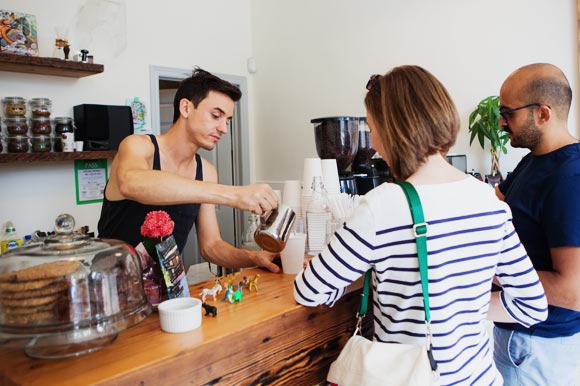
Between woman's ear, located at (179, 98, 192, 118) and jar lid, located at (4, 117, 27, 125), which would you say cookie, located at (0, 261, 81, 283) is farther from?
jar lid, located at (4, 117, 27, 125)

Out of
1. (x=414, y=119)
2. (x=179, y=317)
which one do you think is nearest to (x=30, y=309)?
(x=179, y=317)

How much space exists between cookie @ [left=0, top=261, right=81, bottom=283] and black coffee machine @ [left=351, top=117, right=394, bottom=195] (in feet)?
5.71

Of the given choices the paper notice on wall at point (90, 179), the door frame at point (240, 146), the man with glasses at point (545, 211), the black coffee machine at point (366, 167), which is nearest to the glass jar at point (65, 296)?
the man with glasses at point (545, 211)

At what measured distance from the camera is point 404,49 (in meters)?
3.30

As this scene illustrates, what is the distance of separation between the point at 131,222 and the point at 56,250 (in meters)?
0.90

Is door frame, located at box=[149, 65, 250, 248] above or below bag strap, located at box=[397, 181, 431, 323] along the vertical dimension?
above

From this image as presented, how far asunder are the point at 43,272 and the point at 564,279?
129 cm

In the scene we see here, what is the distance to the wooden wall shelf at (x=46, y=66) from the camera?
2.68 m

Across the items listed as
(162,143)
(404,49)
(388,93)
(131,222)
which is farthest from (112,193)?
(404,49)

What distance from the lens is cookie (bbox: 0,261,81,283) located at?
33.8 inches

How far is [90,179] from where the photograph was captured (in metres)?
3.31

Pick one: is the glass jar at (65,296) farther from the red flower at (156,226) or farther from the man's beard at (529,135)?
the man's beard at (529,135)

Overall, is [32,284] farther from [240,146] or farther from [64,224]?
[240,146]

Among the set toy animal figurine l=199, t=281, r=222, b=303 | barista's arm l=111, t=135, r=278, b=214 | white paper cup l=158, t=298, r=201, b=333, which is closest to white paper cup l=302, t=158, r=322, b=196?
barista's arm l=111, t=135, r=278, b=214
